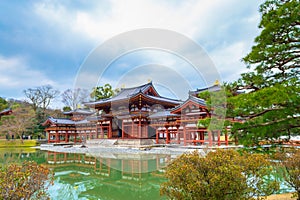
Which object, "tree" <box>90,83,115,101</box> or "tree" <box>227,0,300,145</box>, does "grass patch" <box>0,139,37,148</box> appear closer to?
"tree" <box>90,83,115,101</box>

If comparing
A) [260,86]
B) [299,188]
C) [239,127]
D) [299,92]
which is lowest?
[299,188]

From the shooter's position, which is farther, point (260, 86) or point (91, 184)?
point (91, 184)

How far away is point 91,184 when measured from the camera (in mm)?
7582

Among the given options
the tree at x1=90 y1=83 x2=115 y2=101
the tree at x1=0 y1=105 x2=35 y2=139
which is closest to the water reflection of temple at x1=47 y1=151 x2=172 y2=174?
the tree at x1=0 y1=105 x2=35 y2=139

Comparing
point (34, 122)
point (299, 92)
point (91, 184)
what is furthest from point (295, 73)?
point (34, 122)

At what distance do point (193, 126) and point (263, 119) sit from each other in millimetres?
11597

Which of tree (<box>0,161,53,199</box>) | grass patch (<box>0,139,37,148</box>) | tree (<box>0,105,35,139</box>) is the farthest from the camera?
grass patch (<box>0,139,37,148</box>)

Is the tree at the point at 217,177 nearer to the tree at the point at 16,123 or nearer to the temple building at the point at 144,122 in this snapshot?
the temple building at the point at 144,122

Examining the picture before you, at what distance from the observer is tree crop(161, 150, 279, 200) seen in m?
2.82

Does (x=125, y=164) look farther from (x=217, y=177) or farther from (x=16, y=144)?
(x=16, y=144)

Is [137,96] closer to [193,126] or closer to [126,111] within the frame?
[126,111]

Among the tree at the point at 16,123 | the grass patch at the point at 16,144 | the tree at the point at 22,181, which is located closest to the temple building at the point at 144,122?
the grass patch at the point at 16,144

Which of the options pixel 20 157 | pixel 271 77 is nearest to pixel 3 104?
pixel 20 157

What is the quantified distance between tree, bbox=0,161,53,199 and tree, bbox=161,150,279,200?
189cm
